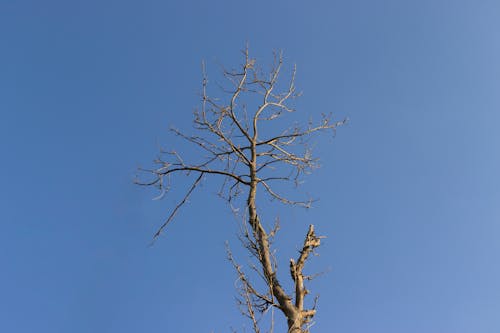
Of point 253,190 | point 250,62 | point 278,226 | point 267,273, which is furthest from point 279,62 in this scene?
point 267,273

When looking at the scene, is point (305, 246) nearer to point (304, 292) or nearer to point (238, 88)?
point (304, 292)

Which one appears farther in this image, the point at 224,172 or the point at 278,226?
the point at 224,172

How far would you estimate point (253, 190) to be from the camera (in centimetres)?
510

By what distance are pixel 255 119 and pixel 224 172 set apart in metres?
0.80

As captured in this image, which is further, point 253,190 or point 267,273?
point 253,190

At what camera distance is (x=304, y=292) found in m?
4.29

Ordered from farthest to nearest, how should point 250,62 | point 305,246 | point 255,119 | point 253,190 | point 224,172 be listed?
point 250,62
point 255,119
point 224,172
point 253,190
point 305,246

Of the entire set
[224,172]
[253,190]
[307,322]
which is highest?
[224,172]

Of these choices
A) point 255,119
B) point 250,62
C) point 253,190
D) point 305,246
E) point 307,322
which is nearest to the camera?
point 307,322

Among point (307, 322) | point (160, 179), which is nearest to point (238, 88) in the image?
point (160, 179)

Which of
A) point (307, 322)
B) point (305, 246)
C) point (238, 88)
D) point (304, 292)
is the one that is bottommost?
point (307, 322)

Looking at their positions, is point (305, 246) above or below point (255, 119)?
below

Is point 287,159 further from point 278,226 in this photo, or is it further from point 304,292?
point 304,292

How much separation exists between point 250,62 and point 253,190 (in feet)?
6.49
